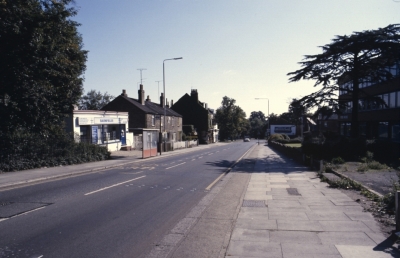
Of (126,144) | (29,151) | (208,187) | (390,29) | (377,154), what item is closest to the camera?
(208,187)

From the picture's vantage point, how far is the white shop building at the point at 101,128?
3209cm

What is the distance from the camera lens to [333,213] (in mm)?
8812

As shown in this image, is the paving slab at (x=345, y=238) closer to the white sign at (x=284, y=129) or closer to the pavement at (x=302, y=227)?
the pavement at (x=302, y=227)

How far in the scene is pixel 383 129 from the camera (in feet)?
131

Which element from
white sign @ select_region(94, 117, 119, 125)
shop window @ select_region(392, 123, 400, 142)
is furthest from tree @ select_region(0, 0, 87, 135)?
shop window @ select_region(392, 123, 400, 142)

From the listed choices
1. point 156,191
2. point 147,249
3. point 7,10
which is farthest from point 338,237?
point 7,10

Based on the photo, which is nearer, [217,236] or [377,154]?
[217,236]

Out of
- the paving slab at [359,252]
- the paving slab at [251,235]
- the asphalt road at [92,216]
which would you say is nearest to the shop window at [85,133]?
the asphalt road at [92,216]

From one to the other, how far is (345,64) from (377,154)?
871 cm

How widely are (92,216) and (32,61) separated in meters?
13.3

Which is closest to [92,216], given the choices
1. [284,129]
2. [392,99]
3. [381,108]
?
[392,99]

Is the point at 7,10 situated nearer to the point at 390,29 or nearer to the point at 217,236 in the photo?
the point at 217,236

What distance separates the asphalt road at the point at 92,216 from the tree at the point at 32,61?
19.8 feet

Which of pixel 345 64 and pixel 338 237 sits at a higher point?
pixel 345 64
